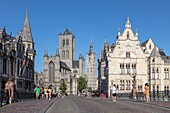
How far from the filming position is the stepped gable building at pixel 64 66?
146250 millimetres

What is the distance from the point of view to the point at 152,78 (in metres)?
65.1

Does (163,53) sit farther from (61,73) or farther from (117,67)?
(61,73)

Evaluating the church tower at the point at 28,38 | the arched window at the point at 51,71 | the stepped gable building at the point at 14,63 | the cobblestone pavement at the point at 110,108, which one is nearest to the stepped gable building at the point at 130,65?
the stepped gable building at the point at 14,63

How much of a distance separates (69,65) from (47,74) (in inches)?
1430

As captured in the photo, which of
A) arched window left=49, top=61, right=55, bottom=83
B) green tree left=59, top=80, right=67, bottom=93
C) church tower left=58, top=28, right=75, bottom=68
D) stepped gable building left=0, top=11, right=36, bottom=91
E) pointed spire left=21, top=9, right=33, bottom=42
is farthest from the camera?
church tower left=58, top=28, right=75, bottom=68

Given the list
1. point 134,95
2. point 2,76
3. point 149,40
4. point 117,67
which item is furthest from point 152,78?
point 2,76

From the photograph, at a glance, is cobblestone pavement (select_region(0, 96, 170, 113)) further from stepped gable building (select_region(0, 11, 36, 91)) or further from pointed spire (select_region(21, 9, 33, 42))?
pointed spire (select_region(21, 9, 33, 42))

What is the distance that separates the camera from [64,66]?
6471 inches

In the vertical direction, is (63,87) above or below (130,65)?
below

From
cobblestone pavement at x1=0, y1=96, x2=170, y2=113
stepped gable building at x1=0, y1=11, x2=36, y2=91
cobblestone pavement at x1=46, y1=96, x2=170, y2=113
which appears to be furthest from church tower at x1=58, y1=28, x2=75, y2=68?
cobblestone pavement at x1=46, y1=96, x2=170, y2=113

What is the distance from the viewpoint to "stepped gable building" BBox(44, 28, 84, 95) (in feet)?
480

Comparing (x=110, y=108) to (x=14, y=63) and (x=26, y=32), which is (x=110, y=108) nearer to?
(x=14, y=63)

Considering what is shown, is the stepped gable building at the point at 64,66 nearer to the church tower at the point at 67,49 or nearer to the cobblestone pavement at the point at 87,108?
the church tower at the point at 67,49

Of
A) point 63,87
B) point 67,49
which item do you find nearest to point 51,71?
point 63,87
